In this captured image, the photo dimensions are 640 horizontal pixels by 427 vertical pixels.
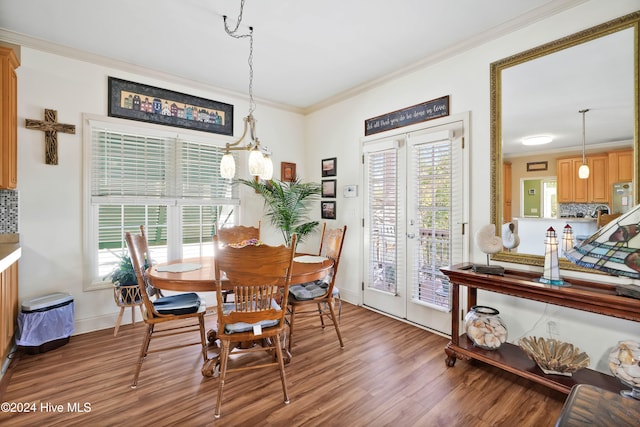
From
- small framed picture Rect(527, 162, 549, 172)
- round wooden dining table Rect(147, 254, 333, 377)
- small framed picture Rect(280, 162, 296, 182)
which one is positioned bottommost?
round wooden dining table Rect(147, 254, 333, 377)

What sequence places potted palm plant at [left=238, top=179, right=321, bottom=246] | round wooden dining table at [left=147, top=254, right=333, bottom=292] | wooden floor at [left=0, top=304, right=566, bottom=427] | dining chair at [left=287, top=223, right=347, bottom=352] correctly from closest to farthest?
wooden floor at [left=0, top=304, right=566, bottom=427] < round wooden dining table at [left=147, top=254, right=333, bottom=292] < dining chair at [left=287, top=223, right=347, bottom=352] < potted palm plant at [left=238, top=179, right=321, bottom=246]

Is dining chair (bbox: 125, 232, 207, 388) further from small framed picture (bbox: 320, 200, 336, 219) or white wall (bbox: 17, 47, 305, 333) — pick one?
small framed picture (bbox: 320, 200, 336, 219)

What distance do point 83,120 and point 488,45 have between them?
392cm

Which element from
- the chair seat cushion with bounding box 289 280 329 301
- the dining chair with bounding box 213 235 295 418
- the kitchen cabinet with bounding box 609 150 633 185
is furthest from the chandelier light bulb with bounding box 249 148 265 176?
the kitchen cabinet with bounding box 609 150 633 185

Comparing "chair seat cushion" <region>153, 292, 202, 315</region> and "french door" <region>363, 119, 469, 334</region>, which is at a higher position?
"french door" <region>363, 119, 469, 334</region>

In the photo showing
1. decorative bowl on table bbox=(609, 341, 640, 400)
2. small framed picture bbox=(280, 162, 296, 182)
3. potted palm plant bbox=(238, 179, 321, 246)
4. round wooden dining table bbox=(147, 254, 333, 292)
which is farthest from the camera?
small framed picture bbox=(280, 162, 296, 182)

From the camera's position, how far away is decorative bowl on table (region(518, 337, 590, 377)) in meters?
1.94

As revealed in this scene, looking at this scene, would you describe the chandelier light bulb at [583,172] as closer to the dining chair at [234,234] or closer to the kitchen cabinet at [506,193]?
the kitchen cabinet at [506,193]

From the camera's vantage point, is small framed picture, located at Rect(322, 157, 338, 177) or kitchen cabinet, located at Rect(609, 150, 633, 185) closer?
kitchen cabinet, located at Rect(609, 150, 633, 185)

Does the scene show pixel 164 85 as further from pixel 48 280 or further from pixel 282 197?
pixel 48 280

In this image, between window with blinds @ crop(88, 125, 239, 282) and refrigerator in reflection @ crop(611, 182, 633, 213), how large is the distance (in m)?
3.72

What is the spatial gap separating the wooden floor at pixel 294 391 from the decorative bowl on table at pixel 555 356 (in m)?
0.21

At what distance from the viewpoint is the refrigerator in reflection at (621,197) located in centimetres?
199

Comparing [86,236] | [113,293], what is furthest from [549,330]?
[86,236]
